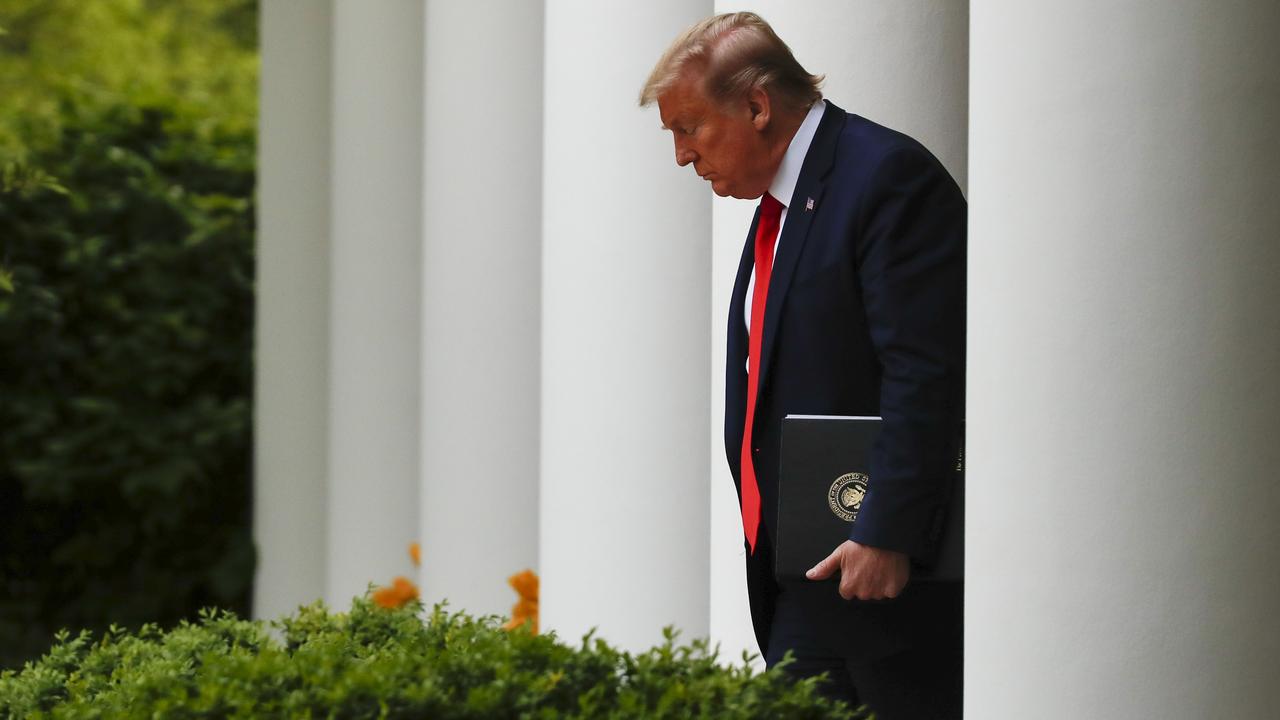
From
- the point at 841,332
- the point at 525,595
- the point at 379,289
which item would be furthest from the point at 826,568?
the point at 379,289

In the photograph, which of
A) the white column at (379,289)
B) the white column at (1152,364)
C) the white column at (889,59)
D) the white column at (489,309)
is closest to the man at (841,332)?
the white column at (1152,364)

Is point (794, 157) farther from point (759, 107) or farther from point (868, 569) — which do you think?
point (868, 569)

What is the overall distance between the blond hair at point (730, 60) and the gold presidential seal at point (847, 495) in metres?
0.93

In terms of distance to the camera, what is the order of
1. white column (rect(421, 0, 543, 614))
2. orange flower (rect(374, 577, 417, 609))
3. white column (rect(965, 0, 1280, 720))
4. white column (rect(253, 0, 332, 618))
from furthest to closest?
white column (rect(253, 0, 332, 618)) → orange flower (rect(374, 577, 417, 609)) → white column (rect(421, 0, 543, 614)) → white column (rect(965, 0, 1280, 720))

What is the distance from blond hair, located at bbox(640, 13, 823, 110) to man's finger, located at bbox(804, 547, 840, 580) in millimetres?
1097

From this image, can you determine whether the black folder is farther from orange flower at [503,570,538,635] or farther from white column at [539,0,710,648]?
orange flower at [503,570,538,635]

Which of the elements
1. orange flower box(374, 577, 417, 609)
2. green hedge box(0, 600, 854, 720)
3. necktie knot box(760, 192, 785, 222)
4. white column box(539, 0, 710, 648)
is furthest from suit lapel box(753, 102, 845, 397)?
orange flower box(374, 577, 417, 609)

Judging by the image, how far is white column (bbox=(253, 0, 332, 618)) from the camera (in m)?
10.4

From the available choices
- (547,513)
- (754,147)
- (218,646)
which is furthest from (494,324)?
(754,147)

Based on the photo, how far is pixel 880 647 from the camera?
3736mm

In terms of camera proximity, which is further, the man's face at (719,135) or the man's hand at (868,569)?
the man's face at (719,135)

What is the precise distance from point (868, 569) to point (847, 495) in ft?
0.60

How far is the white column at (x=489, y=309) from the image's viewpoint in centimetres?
796

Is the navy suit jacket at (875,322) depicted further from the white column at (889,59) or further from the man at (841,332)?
the white column at (889,59)
